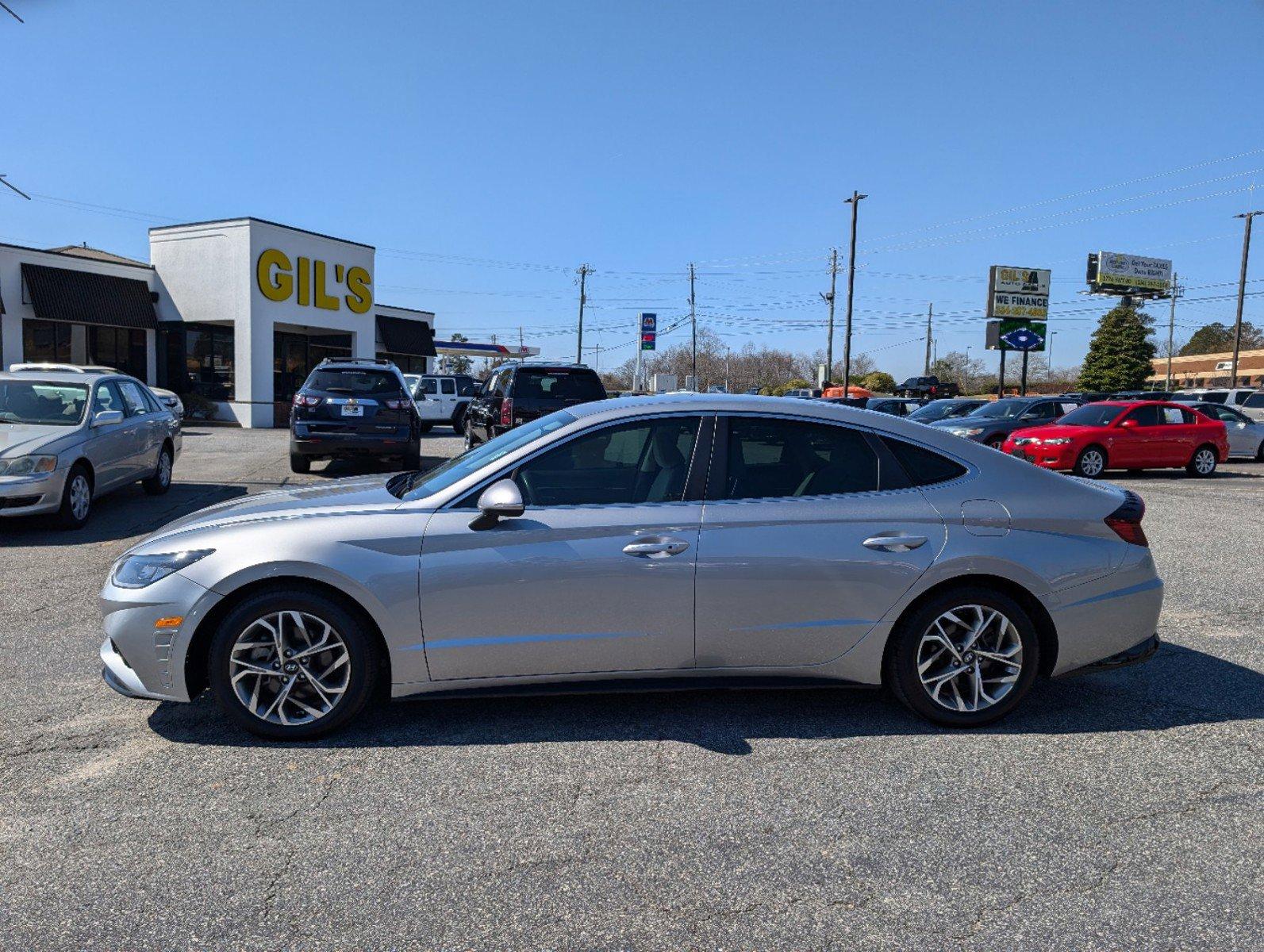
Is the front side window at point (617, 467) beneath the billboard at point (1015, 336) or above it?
beneath

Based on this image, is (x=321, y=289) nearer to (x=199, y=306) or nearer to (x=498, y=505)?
(x=199, y=306)

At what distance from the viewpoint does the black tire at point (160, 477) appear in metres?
11.7

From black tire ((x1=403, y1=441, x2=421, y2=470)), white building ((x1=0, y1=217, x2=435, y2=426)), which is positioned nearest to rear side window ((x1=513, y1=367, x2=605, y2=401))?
black tire ((x1=403, y1=441, x2=421, y2=470))

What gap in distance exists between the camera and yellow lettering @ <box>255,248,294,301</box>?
97.3 ft

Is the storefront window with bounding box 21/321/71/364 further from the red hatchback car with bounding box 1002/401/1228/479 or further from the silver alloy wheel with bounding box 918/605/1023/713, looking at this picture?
the silver alloy wheel with bounding box 918/605/1023/713

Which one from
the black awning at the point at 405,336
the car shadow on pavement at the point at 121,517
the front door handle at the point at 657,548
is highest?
the black awning at the point at 405,336

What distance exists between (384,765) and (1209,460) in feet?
64.6

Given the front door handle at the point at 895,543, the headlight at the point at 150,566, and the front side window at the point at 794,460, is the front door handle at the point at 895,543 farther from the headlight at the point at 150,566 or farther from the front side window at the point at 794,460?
the headlight at the point at 150,566

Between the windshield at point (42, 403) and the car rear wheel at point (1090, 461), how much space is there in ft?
52.6

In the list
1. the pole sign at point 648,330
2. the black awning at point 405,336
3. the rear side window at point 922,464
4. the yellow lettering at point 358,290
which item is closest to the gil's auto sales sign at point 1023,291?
the pole sign at point 648,330

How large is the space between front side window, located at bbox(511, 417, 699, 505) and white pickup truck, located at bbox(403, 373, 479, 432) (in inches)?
993

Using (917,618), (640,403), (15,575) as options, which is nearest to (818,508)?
(917,618)

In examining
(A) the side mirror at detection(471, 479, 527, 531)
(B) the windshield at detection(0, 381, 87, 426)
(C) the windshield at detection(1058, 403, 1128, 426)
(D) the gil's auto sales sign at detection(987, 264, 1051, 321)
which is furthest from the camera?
(D) the gil's auto sales sign at detection(987, 264, 1051, 321)

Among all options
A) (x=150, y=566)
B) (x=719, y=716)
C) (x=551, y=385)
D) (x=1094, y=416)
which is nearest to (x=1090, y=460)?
(x=1094, y=416)
